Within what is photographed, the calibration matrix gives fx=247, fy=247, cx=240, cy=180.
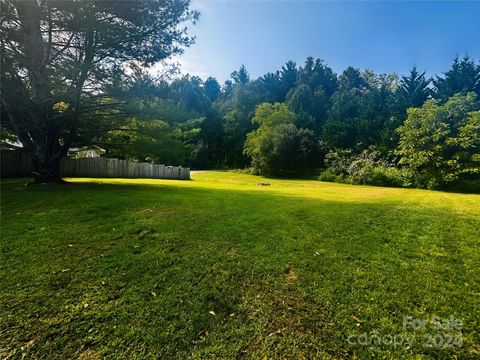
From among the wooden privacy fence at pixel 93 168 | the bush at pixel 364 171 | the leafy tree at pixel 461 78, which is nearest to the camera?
the wooden privacy fence at pixel 93 168

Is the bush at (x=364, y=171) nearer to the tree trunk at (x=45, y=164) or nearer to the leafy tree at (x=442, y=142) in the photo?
the leafy tree at (x=442, y=142)

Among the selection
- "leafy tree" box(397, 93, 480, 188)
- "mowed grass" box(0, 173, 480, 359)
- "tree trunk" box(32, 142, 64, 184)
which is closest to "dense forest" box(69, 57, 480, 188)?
"leafy tree" box(397, 93, 480, 188)

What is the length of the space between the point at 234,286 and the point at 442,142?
70.0 feet

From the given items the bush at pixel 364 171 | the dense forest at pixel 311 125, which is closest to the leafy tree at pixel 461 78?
the dense forest at pixel 311 125

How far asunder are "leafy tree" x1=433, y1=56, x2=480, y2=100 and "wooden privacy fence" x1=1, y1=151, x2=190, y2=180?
1305 inches

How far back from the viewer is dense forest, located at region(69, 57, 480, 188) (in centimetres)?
1267

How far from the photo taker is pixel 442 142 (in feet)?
59.6

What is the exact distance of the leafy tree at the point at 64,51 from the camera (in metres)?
8.88

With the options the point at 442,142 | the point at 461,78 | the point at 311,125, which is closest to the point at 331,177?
the point at 442,142

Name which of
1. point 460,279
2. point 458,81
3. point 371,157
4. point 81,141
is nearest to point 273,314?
point 460,279

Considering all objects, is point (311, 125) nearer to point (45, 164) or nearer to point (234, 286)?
point (45, 164)

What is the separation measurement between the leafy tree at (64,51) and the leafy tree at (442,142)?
700 inches

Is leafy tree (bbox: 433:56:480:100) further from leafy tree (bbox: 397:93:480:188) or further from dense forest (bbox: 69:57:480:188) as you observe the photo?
leafy tree (bbox: 397:93:480:188)

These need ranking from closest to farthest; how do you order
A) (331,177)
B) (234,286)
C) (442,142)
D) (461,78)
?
(234,286), (442,142), (331,177), (461,78)
